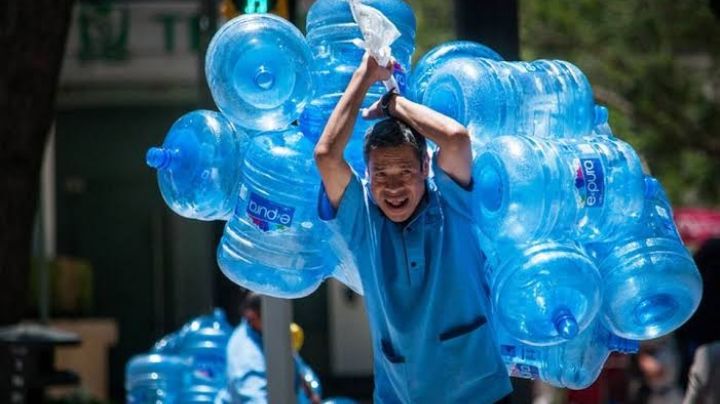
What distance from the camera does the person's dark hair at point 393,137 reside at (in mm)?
4871

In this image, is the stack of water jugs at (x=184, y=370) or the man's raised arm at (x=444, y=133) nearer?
the man's raised arm at (x=444, y=133)

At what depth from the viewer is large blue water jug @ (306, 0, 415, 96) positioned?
545 centimetres

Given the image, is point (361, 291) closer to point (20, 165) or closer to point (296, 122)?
point (296, 122)

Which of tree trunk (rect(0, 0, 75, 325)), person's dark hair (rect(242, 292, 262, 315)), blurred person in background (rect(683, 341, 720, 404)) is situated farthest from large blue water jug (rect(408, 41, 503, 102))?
tree trunk (rect(0, 0, 75, 325))

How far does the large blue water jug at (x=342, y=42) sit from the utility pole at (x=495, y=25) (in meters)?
0.88

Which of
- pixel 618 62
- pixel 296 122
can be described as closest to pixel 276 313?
pixel 296 122

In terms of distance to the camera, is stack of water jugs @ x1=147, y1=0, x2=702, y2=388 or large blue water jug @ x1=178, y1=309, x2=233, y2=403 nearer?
stack of water jugs @ x1=147, y1=0, x2=702, y2=388

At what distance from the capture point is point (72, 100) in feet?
73.7

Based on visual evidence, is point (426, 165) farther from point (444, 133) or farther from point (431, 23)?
point (431, 23)

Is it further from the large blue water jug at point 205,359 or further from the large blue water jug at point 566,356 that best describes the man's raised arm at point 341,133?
the large blue water jug at point 205,359

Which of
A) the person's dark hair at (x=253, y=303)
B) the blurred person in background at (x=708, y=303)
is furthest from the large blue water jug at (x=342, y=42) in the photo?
the person's dark hair at (x=253, y=303)

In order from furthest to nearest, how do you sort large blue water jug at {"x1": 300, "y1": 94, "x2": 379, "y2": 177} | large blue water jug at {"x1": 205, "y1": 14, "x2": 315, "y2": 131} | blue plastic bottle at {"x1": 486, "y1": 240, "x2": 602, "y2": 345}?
large blue water jug at {"x1": 300, "y1": 94, "x2": 379, "y2": 177} → large blue water jug at {"x1": 205, "y1": 14, "x2": 315, "y2": 131} → blue plastic bottle at {"x1": 486, "y1": 240, "x2": 602, "y2": 345}

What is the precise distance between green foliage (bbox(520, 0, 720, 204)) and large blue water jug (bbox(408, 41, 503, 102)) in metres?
8.98

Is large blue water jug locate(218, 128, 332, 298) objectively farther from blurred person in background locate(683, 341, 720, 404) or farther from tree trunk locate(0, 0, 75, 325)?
tree trunk locate(0, 0, 75, 325)
